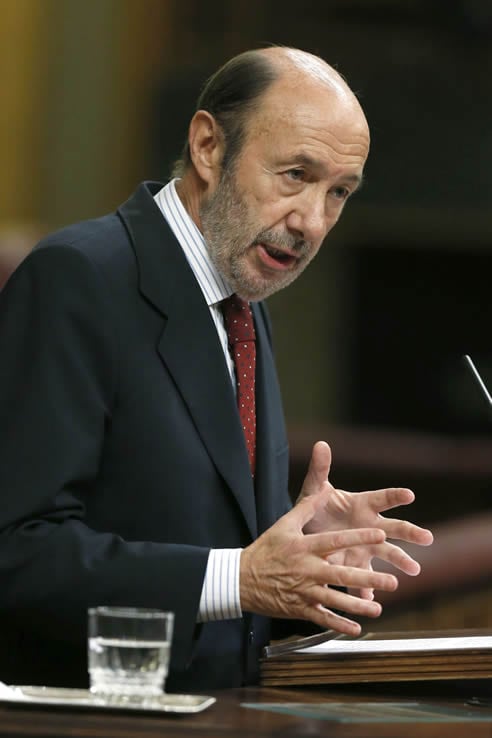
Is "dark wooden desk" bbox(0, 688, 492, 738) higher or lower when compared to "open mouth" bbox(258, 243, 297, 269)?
lower

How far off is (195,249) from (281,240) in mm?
135

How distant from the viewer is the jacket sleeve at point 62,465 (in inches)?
72.1

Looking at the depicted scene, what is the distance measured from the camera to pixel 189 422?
2041 mm

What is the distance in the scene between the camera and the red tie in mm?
2191

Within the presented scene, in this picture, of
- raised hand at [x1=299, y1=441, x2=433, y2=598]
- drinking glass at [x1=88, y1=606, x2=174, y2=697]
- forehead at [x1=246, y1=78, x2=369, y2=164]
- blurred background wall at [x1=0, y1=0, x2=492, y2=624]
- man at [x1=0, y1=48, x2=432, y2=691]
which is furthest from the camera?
blurred background wall at [x1=0, y1=0, x2=492, y2=624]

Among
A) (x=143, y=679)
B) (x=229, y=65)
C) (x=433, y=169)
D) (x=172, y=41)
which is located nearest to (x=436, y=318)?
(x=433, y=169)

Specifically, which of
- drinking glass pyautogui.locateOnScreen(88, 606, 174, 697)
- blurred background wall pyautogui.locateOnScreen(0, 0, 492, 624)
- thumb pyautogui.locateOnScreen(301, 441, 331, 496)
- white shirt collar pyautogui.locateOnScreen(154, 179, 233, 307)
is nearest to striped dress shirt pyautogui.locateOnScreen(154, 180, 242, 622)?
white shirt collar pyautogui.locateOnScreen(154, 179, 233, 307)

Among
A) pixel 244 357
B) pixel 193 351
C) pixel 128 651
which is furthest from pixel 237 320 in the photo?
pixel 128 651

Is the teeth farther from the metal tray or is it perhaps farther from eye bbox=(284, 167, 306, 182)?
the metal tray

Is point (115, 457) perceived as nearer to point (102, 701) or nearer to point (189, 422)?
point (189, 422)

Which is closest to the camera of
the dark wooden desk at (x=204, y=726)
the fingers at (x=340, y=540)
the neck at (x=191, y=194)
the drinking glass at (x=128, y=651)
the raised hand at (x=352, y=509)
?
→ the dark wooden desk at (x=204, y=726)

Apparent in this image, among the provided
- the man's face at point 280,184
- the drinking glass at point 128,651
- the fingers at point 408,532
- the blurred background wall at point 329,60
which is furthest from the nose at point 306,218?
the blurred background wall at point 329,60

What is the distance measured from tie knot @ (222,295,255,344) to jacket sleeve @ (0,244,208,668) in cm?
27

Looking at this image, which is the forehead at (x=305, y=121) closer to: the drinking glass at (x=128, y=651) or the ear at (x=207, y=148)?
the ear at (x=207, y=148)
